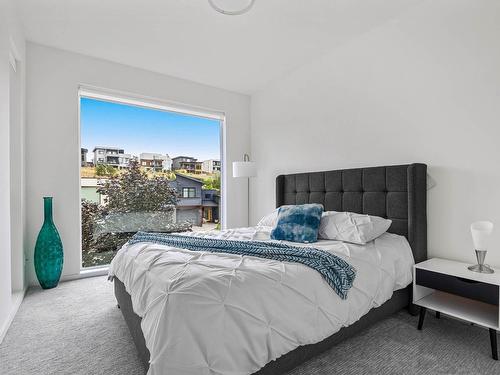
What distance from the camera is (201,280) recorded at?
50.1 inches

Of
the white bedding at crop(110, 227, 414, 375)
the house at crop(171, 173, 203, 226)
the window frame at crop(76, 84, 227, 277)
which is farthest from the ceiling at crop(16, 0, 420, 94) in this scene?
the white bedding at crop(110, 227, 414, 375)

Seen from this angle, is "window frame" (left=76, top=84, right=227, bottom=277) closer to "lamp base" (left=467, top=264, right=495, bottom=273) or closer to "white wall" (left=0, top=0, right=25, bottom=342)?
"white wall" (left=0, top=0, right=25, bottom=342)

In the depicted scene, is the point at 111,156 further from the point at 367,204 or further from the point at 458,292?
the point at 458,292

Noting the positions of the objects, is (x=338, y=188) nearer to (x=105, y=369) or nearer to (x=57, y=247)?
(x=105, y=369)

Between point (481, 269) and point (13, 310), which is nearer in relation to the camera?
point (481, 269)

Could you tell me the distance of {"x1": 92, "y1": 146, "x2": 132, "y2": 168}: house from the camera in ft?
11.3

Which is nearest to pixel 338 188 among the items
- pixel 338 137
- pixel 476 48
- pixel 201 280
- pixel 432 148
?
pixel 338 137

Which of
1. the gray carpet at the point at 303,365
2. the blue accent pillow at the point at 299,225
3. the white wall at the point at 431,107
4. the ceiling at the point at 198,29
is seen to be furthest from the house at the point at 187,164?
the gray carpet at the point at 303,365

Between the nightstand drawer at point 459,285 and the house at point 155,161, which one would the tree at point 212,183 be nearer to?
the house at point 155,161

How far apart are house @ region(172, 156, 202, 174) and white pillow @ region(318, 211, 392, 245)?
2283 mm

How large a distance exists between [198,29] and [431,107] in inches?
88.1

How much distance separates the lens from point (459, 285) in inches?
71.6

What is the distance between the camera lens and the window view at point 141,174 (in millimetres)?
3406

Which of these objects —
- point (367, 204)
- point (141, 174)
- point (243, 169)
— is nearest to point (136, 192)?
point (141, 174)
